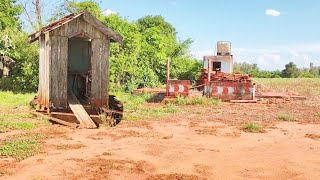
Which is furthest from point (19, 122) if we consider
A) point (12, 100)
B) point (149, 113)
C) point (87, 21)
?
point (12, 100)

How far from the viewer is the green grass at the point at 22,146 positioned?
846cm

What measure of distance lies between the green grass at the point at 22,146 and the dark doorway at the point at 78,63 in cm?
605

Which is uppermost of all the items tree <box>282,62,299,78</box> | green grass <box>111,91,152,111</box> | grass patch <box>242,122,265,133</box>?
tree <box>282,62,299,78</box>

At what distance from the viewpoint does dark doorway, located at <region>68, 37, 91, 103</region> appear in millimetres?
16469

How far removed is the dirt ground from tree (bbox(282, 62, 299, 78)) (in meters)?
51.7

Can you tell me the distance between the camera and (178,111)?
16.6 m

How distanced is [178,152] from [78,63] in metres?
9.13

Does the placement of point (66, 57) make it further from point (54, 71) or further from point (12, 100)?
point (12, 100)

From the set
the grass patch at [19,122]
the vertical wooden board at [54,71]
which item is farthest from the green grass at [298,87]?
the grass patch at [19,122]

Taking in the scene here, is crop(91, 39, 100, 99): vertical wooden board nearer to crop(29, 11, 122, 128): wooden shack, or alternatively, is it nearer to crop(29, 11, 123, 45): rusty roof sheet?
crop(29, 11, 122, 128): wooden shack

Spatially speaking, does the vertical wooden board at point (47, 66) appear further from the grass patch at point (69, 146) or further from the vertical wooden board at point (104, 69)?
the grass patch at point (69, 146)

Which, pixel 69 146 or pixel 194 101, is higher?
pixel 194 101

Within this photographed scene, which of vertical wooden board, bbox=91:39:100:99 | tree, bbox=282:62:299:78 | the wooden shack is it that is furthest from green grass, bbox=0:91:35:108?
tree, bbox=282:62:299:78

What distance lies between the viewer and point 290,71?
6375 centimetres
